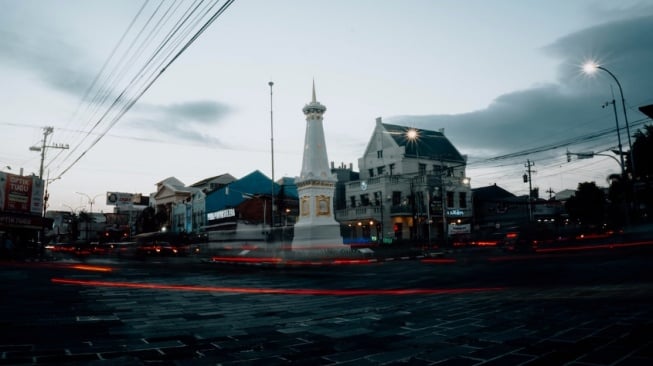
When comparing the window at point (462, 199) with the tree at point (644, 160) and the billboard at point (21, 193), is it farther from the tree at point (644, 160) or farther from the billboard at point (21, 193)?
the billboard at point (21, 193)

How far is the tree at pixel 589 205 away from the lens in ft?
156

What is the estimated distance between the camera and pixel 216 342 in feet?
14.1

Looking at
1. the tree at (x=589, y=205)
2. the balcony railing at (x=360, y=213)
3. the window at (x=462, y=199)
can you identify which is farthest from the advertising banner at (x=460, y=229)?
the tree at (x=589, y=205)

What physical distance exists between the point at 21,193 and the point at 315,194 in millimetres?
29729

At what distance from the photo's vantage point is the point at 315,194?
2950 cm

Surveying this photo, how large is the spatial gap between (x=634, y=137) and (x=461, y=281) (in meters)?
29.2

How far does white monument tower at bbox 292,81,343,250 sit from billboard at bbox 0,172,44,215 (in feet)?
91.4

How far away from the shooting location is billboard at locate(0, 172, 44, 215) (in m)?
36.0

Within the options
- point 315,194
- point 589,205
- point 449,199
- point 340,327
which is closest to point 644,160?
point 589,205

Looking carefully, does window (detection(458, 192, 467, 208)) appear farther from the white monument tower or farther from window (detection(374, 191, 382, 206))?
the white monument tower

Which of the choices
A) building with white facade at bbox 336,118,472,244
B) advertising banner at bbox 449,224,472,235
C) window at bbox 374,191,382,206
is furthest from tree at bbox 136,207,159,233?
advertising banner at bbox 449,224,472,235

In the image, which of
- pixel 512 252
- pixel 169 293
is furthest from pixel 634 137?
pixel 169 293

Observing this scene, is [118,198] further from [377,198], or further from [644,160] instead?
[644,160]

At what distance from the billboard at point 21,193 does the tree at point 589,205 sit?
61.0 metres
